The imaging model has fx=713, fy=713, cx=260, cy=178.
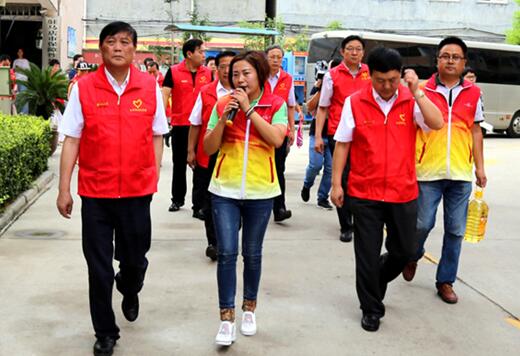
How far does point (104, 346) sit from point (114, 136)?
3.83ft

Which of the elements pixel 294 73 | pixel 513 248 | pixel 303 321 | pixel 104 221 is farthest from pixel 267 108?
pixel 294 73

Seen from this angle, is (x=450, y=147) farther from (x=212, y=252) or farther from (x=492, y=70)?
(x=492, y=70)

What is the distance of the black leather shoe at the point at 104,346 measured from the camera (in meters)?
3.95

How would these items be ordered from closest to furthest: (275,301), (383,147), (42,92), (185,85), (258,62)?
(258,62) < (383,147) < (275,301) < (185,85) < (42,92)

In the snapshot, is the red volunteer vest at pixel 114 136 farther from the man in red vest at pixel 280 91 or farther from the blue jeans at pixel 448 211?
the man in red vest at pixel 280 91

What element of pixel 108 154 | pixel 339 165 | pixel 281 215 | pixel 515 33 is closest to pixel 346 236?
pixel 281 215

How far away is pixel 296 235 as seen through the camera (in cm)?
725

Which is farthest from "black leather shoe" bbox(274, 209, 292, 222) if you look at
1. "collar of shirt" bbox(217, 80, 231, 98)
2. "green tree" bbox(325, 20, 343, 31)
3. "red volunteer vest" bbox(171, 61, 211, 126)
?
"green tree" bbox(325, 20, 343, 31)

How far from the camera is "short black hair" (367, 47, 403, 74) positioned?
14.0ft

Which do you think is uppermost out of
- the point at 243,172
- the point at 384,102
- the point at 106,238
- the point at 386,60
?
the point at 386,60

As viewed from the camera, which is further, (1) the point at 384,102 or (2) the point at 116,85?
(1) the point at 384,102

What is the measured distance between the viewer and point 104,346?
13.0ft

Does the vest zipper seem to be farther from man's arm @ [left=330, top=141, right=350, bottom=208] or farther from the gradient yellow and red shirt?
man's arm @ [left=330, top=141, right=350, bottom=208]

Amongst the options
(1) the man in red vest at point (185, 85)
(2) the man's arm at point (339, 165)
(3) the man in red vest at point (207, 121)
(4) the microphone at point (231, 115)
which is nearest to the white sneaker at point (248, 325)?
(2) the man's arm at point (339, 165)
